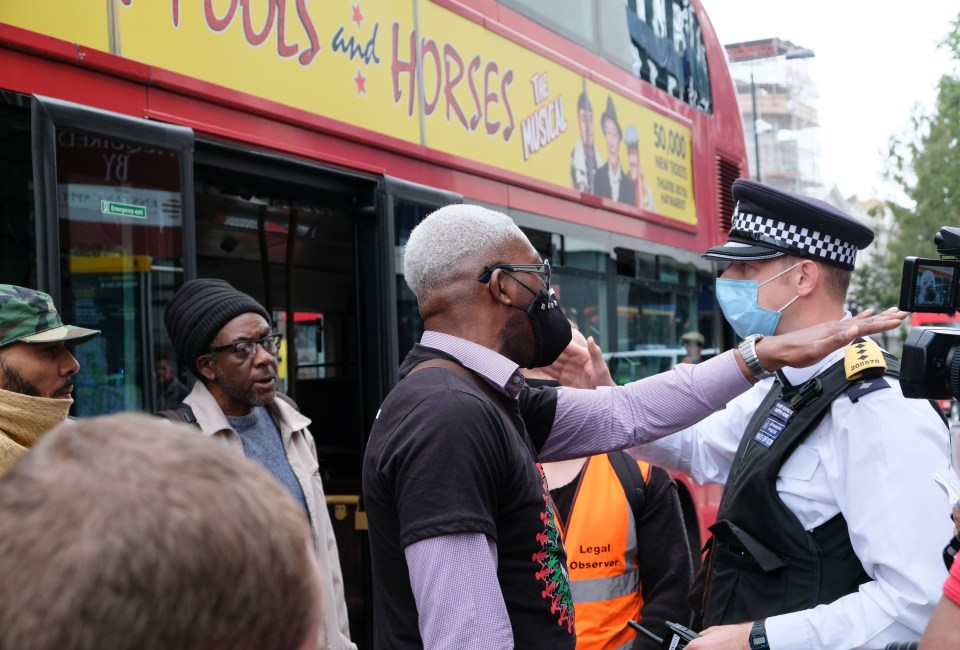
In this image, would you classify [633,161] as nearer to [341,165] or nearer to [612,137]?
[612,137]

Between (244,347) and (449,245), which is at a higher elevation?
(449,245)

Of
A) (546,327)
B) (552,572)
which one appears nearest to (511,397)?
(546,327)

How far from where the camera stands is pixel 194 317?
328cm

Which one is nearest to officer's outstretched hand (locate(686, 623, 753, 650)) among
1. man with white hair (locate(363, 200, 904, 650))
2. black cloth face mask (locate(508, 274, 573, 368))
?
man with white hair (locate(363, 200, 904, 650))

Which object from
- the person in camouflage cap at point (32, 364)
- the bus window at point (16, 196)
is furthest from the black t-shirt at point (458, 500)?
the bus window at point (16, 196)

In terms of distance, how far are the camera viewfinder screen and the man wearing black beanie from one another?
6.76 ft

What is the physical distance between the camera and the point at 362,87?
168 inches

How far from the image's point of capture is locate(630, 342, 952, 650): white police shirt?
6.53ft

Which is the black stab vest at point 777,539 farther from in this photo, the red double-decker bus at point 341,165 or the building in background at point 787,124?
the building in background at point 787,124

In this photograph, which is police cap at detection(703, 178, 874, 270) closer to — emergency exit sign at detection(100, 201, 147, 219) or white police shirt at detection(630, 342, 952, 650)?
white police shirt at detection(630, 342, 952, 650)

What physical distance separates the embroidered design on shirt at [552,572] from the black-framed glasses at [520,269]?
0.43 m

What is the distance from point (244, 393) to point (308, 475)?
35 centimetres

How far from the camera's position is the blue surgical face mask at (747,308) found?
8.42 feet

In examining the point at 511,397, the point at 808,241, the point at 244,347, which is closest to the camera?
the point at 511,397
